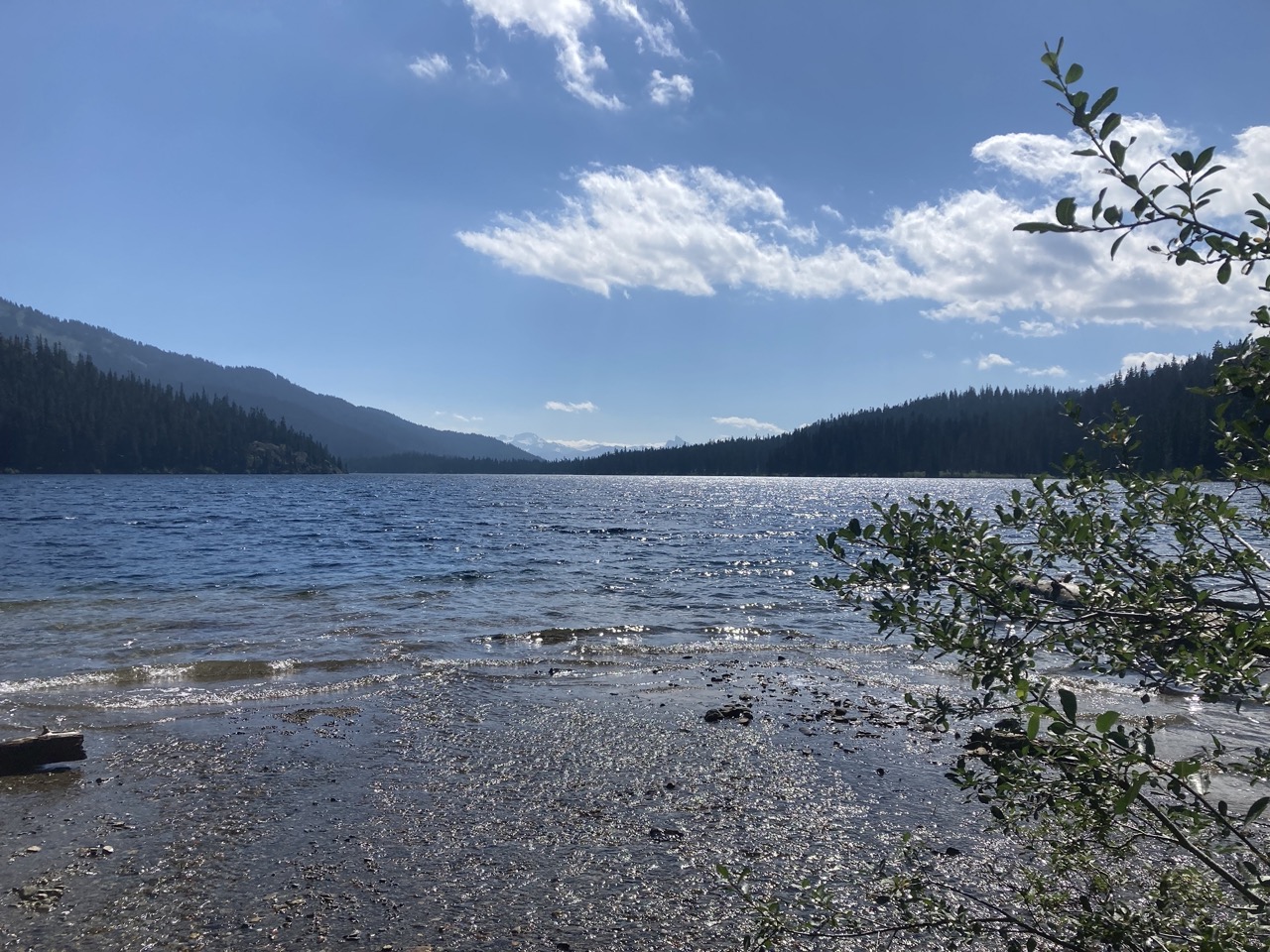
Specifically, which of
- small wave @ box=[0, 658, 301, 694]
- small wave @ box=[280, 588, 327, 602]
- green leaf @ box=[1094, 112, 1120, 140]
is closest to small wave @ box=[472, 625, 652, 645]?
small wave @ box=[0, 658, 301, 694]

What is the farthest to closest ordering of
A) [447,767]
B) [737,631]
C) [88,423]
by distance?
[88,423] < [737,631] < [447,767]

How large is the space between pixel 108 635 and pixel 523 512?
224 feet

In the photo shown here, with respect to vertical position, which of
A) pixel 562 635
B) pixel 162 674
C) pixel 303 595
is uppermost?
pixel 562 635

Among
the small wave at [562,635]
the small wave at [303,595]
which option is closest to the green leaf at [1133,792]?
the small wave at [562,635]

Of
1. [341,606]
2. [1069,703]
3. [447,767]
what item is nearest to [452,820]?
[447,767]

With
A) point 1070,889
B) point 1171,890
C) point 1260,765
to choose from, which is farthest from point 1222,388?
point 1070,889

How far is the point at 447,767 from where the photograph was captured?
1061 centimetres

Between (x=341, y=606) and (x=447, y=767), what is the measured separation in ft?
51.8

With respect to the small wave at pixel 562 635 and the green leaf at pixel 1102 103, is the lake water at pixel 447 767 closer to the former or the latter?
the small wave at pixel 562 635

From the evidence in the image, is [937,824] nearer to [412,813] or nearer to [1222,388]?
[412,813]

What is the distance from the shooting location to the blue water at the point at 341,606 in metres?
15.9

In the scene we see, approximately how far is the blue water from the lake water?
0.18 m

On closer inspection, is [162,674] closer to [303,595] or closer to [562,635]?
[562,635]

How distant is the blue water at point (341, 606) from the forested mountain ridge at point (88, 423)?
14026cm
